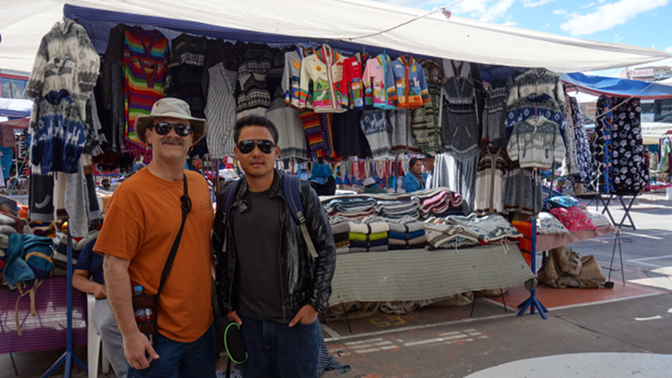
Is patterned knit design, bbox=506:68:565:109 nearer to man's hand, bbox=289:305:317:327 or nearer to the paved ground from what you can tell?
the paved ground

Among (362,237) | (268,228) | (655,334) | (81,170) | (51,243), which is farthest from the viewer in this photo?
(362,237)

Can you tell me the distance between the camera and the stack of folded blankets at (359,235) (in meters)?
4.18

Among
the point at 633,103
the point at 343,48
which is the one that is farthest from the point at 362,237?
the point at 633,103

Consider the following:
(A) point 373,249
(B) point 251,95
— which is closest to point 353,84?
(B) point 251,95

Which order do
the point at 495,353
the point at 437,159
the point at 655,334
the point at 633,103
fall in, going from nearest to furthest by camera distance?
1. the point at 495,353
2. the point at 655,334
3. the point at 437,159
4. the point at 633,103

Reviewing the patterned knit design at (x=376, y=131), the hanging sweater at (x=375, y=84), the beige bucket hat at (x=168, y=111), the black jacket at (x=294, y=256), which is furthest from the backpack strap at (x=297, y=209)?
the patterned knit design at (x=376, y=131)

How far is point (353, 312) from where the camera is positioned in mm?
4500

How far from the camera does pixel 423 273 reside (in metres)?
4.31

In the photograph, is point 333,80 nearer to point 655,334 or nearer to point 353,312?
point 353,312

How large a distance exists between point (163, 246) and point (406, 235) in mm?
3135

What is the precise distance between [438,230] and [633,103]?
473cm

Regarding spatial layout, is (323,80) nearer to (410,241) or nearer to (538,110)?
(410,241)

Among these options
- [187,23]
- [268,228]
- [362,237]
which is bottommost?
[362,237]

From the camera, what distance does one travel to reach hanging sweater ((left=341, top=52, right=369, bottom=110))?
13.9 ft
